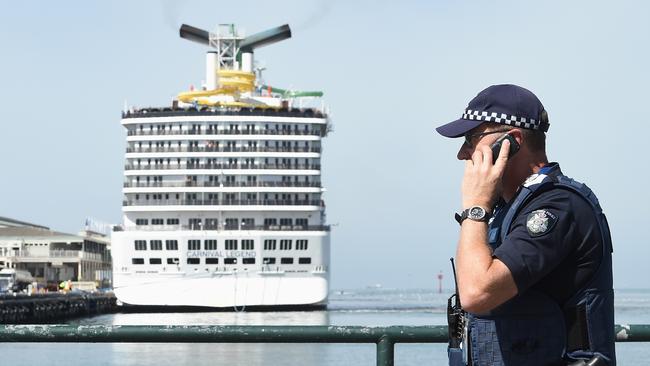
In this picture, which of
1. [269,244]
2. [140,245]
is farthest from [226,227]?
[140,245]

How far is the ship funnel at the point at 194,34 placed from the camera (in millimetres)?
72750

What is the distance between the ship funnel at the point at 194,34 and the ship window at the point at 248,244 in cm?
1954

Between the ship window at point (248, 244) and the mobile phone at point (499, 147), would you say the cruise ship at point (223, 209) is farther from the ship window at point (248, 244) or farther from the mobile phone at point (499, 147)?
the mobile phone at point (499, 147)

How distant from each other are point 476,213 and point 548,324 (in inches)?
12.9

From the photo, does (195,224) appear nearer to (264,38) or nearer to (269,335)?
(264,38)

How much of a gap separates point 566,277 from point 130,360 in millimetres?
26109

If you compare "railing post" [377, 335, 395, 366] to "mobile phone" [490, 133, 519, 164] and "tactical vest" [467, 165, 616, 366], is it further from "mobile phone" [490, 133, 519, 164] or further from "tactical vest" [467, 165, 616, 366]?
"mobile phone" [490, 133, 519, 164]

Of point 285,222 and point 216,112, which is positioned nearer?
point 285,222

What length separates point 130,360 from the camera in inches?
1105

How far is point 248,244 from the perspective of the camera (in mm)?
57625

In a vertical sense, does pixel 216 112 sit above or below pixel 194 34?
below

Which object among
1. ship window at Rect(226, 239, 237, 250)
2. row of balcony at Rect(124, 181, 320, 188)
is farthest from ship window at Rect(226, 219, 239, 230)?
row of balcony at Rect(124, 181, 320, 188)

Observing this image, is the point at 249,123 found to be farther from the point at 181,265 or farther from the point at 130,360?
the point at 130,360

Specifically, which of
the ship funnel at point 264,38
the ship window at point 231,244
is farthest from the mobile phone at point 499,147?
the ship funnel at point 264,38
